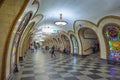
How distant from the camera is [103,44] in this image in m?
10.8

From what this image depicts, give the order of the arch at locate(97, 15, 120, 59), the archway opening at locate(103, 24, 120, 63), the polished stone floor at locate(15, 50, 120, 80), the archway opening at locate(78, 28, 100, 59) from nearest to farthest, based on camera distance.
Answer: the polished stone floor at locate(15, 50, 120, 80) < the arch at locate(97, 15, 120, 59) < the archway opening at locate(103, 24, 120, 63) < the archway opening at locate(78, 28, 100, 59)

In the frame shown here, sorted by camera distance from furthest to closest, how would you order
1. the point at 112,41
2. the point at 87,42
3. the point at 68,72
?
1. the point at 87,42
2. the point at 112,41
3. the point at 68,72

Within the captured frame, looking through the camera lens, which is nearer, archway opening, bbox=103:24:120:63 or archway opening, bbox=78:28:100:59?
archway opening, bbox=103:24:120:63

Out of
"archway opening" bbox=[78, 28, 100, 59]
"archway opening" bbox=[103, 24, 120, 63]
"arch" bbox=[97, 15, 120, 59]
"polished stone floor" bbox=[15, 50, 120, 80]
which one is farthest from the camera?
"archway opening" bbox=[78, 28, 100, 59]

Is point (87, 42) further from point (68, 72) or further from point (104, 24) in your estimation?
point (68, 72)

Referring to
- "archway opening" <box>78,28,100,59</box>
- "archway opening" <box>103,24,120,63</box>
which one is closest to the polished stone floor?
"archway opening" <box>103,24,120,63</box>

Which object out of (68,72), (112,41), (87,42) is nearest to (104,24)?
(112,41)

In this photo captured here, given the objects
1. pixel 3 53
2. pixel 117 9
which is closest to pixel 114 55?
pixel 117 9

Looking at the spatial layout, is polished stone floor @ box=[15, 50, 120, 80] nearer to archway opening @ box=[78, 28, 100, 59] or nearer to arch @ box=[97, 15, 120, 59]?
arch @ box=[97, 15, 120, 59]

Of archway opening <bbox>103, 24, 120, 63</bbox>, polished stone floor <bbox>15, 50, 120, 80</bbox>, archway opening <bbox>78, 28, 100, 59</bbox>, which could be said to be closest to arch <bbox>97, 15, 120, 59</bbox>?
archway opening <bbox>103, 24, 120, 63</bbox>

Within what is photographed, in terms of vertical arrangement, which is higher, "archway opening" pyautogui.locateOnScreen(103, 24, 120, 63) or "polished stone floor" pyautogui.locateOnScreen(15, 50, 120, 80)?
"archway opening" pyautogui.locateOnScreen(103, 24, 120, 63)

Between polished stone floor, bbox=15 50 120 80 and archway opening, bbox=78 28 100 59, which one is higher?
archway opening, bbox=78 28 100 59

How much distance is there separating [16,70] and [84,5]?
5.14 metres

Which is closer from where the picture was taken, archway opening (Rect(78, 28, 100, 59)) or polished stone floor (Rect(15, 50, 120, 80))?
polished stone floor (Rect(15, 50, 120, 80))
